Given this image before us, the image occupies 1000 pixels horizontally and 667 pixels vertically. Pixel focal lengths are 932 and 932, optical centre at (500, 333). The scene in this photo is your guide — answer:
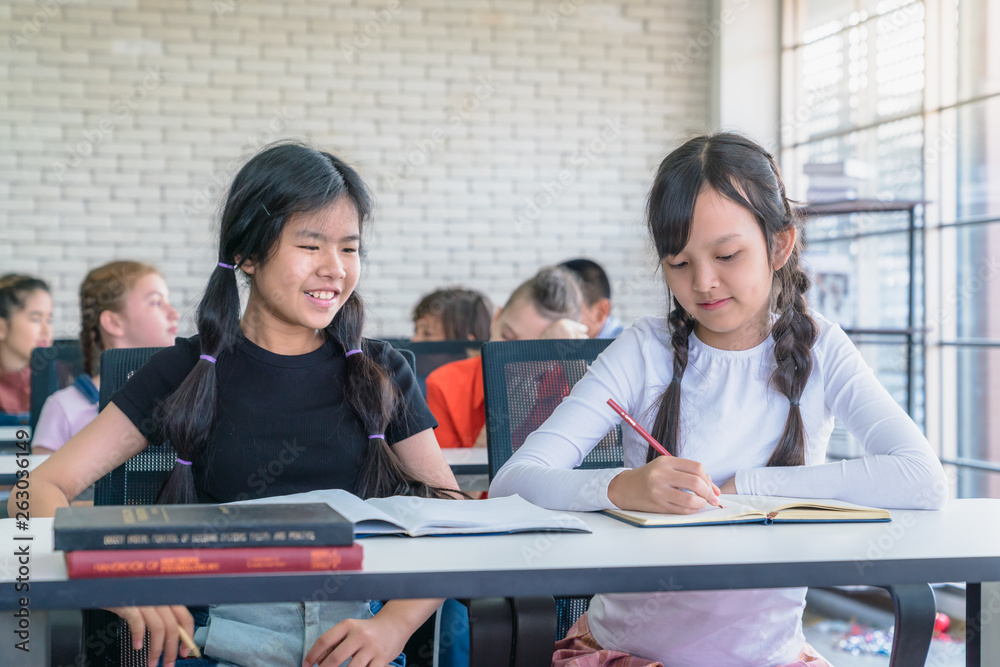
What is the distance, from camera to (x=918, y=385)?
4.60m

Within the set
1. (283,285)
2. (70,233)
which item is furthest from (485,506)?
(70,233)

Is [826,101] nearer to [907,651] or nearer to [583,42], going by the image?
[583,42]

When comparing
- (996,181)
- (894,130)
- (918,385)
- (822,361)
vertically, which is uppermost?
(894,130)

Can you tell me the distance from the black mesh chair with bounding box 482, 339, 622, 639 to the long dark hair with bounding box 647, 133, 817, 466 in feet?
1.08

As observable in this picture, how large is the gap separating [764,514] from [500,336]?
1.79 m

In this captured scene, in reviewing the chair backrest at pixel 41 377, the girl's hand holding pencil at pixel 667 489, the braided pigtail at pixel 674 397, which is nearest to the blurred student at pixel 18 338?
the chair backrest at pixel 41 377

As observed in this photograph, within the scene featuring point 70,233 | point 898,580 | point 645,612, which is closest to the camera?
point 898,580

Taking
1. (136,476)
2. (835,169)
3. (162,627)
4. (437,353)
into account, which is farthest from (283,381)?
(835,169)

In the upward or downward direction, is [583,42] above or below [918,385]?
above

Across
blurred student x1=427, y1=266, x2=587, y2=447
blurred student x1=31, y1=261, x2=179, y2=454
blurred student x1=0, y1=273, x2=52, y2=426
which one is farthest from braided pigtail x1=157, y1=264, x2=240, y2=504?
blurred student x1=0, y1=273, x2=52, y2=426

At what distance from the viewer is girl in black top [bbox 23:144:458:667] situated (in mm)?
1489

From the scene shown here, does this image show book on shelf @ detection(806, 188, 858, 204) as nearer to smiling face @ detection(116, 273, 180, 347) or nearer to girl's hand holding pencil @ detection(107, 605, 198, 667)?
smiling face @ detection(116, 273, 180, 347)

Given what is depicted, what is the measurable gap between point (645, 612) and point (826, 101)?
4.81 meters

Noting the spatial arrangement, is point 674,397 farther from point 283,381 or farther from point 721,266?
point 283,381
